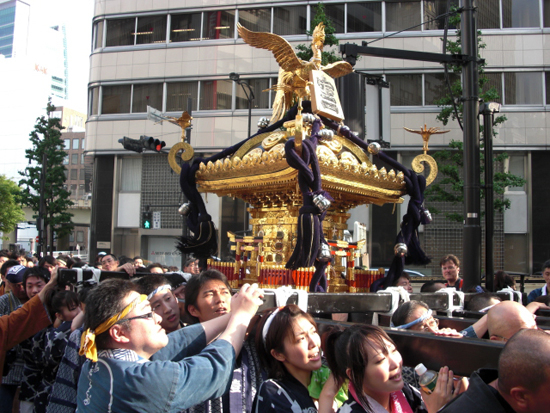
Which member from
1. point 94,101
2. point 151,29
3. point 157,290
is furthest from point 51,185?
point 157,290

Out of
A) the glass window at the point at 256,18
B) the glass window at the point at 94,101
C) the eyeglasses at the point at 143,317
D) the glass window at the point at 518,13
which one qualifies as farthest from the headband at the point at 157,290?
the glass window at the point at 94,101

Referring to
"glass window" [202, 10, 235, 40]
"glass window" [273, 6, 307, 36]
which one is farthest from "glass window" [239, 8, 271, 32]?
"glass window" [202, 10, 235, 40]

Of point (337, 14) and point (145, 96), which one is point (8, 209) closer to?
point (145, 96)

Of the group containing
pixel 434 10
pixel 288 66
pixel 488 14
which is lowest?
pixel 288 66

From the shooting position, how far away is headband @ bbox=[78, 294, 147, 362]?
71.9 inches

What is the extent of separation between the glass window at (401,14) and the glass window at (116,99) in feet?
35.1

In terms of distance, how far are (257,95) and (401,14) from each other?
6178 mm

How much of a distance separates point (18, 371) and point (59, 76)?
340ft

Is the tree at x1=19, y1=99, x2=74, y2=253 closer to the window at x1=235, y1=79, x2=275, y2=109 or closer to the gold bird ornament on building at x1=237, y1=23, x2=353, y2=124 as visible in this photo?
the window at x1=235, y1=79, x2=275, y2=109

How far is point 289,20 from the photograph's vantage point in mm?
19750

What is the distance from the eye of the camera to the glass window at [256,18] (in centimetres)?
1995

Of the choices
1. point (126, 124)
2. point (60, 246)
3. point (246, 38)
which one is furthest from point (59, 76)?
point (246, 38)

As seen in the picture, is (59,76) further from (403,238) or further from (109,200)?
(403,238)

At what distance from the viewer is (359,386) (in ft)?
6.37
